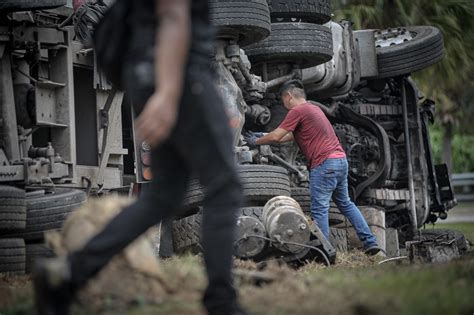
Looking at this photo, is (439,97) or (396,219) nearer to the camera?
(396,219)

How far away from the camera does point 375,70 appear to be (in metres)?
14.5

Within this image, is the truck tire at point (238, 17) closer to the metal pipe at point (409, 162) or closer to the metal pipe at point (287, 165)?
the metal pipe at point (287, 165)

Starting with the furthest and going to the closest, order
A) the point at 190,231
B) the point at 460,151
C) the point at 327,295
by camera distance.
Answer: the point at 460,151 → the point at 190,231 → the point at 327,295

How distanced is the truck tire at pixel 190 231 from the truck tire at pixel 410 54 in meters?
5.13

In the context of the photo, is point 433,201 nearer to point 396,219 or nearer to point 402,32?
point 396,219

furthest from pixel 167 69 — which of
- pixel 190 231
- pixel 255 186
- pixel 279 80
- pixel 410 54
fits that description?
pixel 410 54

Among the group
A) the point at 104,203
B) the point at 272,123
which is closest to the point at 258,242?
the point at 272,123

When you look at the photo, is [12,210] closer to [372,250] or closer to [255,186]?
[255,186]

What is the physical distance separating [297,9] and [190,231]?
3.40 m

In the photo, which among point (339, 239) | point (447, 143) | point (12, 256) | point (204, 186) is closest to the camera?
point (204, 186)

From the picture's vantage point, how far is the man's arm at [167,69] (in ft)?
14.4

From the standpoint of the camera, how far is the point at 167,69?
14.7 feet

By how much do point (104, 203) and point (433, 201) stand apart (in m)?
10.2

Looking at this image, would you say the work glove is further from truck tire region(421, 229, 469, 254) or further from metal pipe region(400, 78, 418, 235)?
metal pipe region(400, 78, 418, 235)
